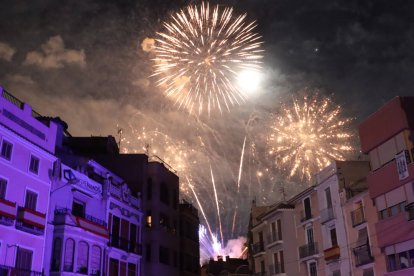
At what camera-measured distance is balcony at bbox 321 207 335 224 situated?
4797 centimetres

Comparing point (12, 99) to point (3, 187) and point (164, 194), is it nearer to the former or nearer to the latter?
point (3, 187)

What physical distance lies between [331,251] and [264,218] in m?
16.8

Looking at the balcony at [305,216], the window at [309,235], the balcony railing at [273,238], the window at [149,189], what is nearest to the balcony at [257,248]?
the balcony railing at [273,238]

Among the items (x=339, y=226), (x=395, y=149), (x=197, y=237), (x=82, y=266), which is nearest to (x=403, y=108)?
(x=395, y=149)

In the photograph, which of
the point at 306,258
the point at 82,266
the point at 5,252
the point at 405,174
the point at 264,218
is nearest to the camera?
the point at 5,252

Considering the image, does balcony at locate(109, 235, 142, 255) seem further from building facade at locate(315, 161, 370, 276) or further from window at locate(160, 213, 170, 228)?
building facade at locate(315, 161, 370, 276)

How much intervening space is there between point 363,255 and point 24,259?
1090 inches

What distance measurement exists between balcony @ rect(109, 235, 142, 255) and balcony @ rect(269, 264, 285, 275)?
18906mm

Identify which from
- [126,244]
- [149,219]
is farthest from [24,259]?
[149,219]

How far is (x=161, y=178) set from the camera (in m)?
53.8

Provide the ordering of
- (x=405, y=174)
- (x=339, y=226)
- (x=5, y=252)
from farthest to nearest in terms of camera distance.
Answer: (x=339, y=226) → (x=405, y=174) → (x=5, y=252)

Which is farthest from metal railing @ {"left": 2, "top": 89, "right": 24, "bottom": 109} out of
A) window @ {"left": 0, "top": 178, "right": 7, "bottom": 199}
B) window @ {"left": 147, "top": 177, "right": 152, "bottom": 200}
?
window @ {"left": 147, "top": 177, "right": 152, "bottom": 200}

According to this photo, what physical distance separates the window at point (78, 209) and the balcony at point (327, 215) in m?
24.1

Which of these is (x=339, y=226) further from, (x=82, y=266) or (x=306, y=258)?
(x=82, y=266)
